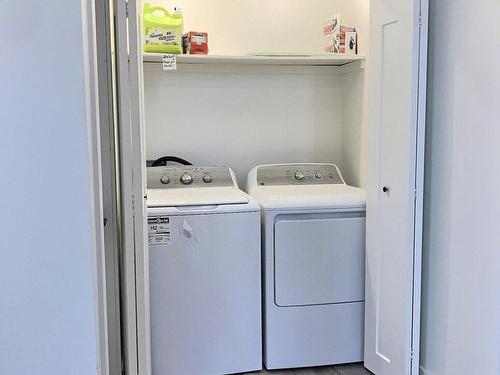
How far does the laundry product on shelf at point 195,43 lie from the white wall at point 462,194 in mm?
1316

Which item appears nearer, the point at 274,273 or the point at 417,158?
the point at 417,158

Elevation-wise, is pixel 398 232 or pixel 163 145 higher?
pixel 163 145

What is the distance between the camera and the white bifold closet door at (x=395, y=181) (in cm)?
215

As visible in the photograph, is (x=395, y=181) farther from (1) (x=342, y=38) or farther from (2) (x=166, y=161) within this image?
(2) (x=166, y=161)

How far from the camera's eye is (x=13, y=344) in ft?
4.23

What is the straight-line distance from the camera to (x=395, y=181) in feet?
7.58

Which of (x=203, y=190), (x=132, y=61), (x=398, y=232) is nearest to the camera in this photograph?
(x=132, y=61)

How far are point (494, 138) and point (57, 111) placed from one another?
1505 millimetres

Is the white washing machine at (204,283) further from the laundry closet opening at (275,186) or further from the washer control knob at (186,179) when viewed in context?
the washer control knob at (186,179)

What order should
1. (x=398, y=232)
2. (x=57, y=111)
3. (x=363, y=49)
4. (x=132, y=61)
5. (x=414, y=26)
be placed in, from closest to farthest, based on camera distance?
(x=57, y=111) → (x=132, y=61) → (x=414, y=26) → (x=398, y=232) → (x=363, y=49)

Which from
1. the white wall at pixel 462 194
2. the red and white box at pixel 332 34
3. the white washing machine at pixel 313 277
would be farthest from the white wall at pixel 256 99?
the white wall at pixel 462 194

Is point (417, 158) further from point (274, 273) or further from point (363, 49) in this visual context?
point (363, 49)

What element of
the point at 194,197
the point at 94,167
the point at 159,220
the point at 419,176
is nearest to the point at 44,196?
the point at 94,167

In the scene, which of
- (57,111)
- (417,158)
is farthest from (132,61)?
(417,158)
